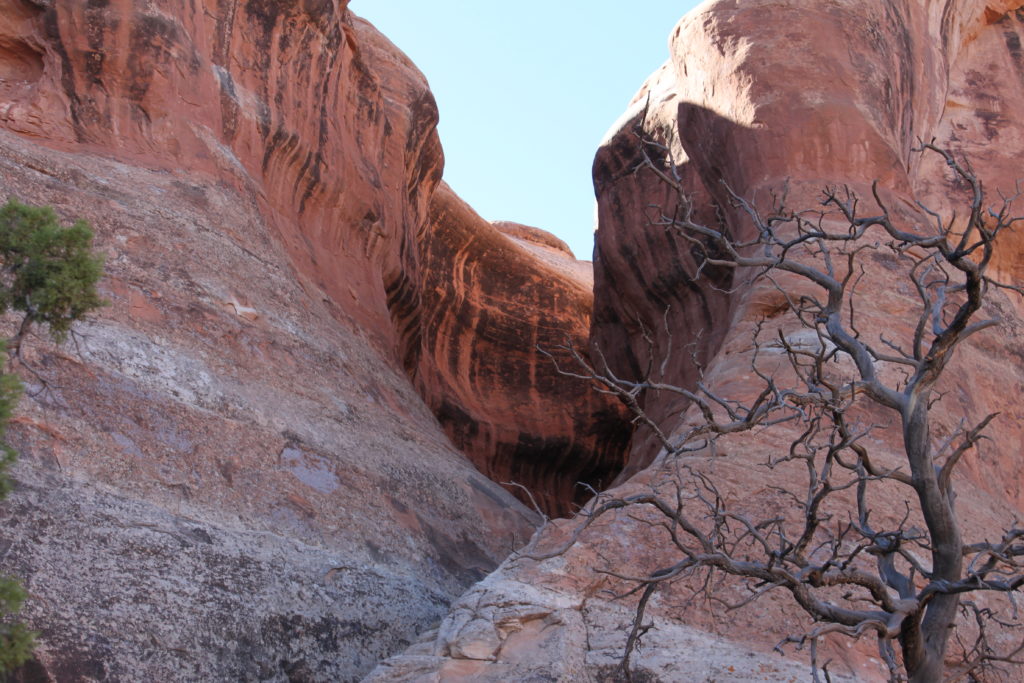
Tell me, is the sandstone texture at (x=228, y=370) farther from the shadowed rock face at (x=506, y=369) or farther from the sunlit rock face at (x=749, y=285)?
the shadowed rock face at (x=506, y=369)

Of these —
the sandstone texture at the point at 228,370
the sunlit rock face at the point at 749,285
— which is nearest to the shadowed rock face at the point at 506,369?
the sunlit rock face at the point at 749,285

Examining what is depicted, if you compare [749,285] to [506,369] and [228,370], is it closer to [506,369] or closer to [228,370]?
[228,370]

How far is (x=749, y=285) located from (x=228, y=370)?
651 cm

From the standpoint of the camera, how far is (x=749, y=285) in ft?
50.8

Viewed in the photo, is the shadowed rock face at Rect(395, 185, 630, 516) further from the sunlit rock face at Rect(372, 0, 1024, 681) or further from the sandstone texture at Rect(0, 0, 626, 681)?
the sandstone texture at Rect(0, 0, 626, 681)

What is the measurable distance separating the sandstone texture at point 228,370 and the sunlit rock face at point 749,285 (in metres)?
1.80

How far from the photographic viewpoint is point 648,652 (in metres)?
9.33

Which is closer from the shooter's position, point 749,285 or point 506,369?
point 749,285

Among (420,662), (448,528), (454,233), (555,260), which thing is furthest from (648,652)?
(555,260)

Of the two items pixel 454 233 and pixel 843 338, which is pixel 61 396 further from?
pixel 454 233

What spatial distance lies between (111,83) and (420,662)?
9.14 m

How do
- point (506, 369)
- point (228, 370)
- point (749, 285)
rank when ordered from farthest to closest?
1. point (506, 369)
2. point (749, 285)
3. point (228, 370)

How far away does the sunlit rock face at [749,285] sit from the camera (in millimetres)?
9453

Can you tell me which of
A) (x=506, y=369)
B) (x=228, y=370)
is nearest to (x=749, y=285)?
(x=228, y=370)
